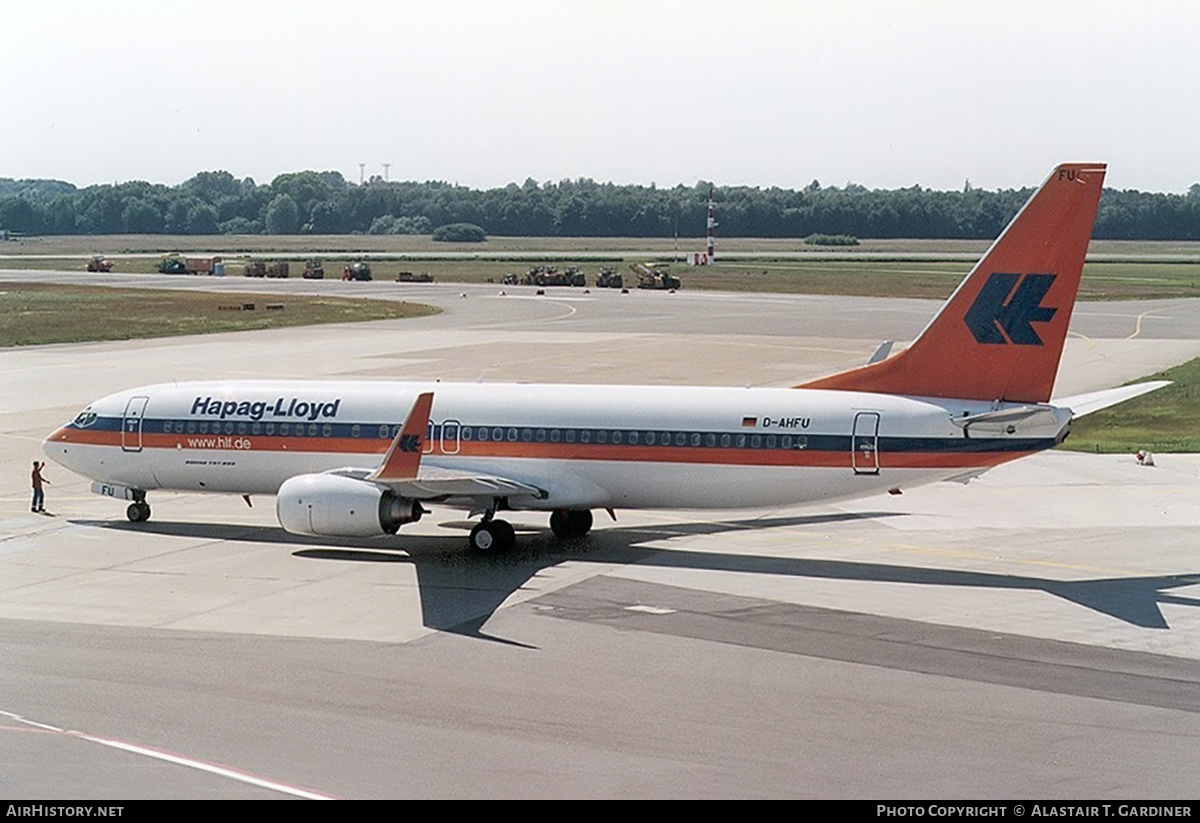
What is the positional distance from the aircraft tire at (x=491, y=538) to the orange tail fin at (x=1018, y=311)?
32.7 feet

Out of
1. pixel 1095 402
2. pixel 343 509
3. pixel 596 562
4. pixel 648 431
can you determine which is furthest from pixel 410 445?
pixel 1095 402

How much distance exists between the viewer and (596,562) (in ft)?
120

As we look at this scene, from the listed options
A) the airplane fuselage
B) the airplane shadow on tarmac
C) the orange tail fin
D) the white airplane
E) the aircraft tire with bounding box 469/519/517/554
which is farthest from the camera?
the aircraft tire with bounding box 469/519/517/554

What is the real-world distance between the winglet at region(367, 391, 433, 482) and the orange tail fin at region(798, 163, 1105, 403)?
1116 centimetres

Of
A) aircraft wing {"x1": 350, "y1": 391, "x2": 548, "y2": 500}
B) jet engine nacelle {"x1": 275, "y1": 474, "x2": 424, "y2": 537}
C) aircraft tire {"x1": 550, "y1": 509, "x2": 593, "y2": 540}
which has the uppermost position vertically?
aircraft wing {"x1": 350, "y1": 391, "x2": 548, "y2": 500}

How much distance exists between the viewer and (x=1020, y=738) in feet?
73.5

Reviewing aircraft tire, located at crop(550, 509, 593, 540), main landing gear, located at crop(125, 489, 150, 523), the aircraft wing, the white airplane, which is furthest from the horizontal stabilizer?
main landing gear, located at crop(125, 489, 150, 523)

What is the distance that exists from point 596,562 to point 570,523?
3.02m

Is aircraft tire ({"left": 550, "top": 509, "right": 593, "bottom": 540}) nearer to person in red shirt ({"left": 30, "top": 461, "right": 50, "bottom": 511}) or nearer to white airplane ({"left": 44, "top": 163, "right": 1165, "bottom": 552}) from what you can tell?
white airplane ({"left": 44, "top": 163, "right": 1165, "bottom": 552})

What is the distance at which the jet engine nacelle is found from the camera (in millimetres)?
35344

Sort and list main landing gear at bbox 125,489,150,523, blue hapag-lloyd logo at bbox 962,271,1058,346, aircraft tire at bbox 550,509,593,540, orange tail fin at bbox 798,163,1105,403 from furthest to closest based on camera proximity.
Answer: main landing gear at bbox 125,489,150,523, aircraft tire at bbox 550,509,593,540, blue hapag-lloyd logo at bbox 962,271,1058,346, orange tail fin at bbox 798,163,1105,403

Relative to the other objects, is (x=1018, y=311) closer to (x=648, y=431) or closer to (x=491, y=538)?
(x=648, y=431)

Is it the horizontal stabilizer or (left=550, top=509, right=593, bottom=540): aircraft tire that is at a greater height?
the horizontal stabilizer

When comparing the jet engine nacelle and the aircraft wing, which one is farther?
the jet engine nacelle
